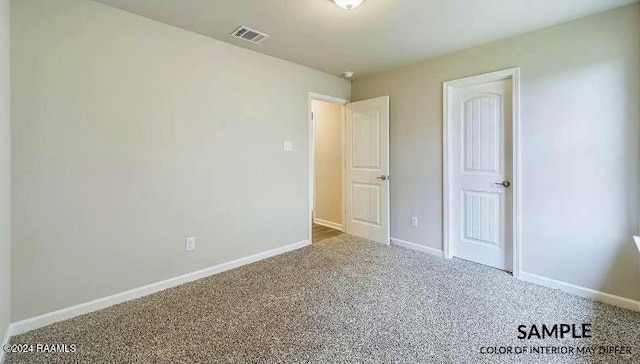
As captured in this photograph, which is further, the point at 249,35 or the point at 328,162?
the point at 328,162

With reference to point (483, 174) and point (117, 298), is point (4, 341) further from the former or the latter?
point (483, 174)

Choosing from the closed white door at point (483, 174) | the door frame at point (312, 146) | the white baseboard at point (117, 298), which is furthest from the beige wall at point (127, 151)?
the closed white door at point (483, 174)

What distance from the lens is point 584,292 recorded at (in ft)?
8.16

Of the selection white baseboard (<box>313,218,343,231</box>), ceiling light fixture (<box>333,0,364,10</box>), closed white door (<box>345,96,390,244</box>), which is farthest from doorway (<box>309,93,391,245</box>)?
ceiling light fixture (<box>333,0,364,10</box>)

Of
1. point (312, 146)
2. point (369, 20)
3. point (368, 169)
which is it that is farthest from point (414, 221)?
point (369, 20)

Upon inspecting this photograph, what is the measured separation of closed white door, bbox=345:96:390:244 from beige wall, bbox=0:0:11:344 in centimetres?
345

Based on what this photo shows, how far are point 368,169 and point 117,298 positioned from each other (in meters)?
3.13

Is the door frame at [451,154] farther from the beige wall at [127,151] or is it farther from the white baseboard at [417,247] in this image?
the beige wall at [127,151]

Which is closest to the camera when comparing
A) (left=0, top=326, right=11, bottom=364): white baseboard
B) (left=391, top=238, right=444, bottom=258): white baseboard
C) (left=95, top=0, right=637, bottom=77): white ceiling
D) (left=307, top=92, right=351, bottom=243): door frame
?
(left=0, top=326, right=11, bottom=364): white baseboard

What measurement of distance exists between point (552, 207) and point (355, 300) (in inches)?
77.6

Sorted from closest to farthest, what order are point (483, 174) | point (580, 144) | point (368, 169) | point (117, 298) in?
1. point (117, 298)
2. point (580, 144)
3. point (483, 174)
4. point (368, 169)

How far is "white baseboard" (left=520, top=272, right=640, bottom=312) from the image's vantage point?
2285 millimetres

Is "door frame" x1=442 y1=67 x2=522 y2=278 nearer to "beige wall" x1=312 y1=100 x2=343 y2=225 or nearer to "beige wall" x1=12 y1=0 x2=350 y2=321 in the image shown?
"beige wall" x1=312 y1=100 x2=343 y2=225

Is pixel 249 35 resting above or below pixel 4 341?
above
